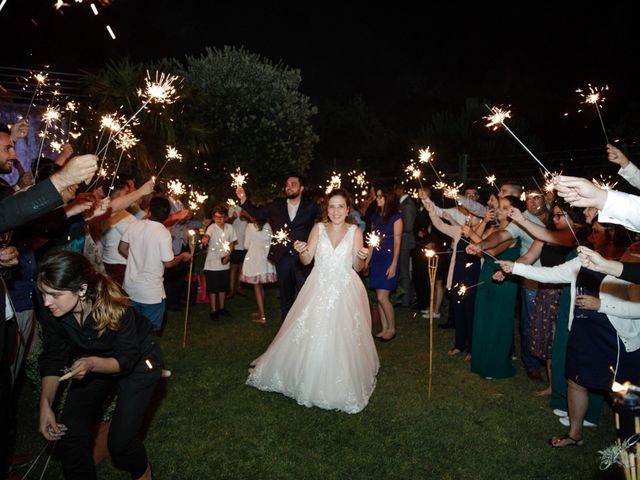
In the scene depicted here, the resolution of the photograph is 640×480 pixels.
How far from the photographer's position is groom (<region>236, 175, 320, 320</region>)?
7.57 m

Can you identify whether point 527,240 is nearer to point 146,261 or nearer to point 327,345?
point 327,345

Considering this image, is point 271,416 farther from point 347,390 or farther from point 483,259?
point 483,259

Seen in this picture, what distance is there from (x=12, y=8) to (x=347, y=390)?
55.7ft

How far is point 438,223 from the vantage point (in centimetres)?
682

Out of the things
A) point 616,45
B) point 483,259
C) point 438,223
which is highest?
point 616,45

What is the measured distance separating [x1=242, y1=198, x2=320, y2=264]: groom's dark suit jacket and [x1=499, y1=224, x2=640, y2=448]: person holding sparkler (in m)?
4.27

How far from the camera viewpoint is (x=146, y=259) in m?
5.57

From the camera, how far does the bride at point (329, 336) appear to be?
198 inches

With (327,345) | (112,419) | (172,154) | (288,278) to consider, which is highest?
(172,154)

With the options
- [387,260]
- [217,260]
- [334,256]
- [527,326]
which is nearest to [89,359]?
[334,256]

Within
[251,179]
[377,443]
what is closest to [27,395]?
[377,443]

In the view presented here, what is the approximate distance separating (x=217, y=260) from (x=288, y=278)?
63.1 inches

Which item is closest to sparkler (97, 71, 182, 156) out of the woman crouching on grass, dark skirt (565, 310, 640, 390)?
the woman crouching on grass

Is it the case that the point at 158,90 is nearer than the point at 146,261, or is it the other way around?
the point at 158,90
